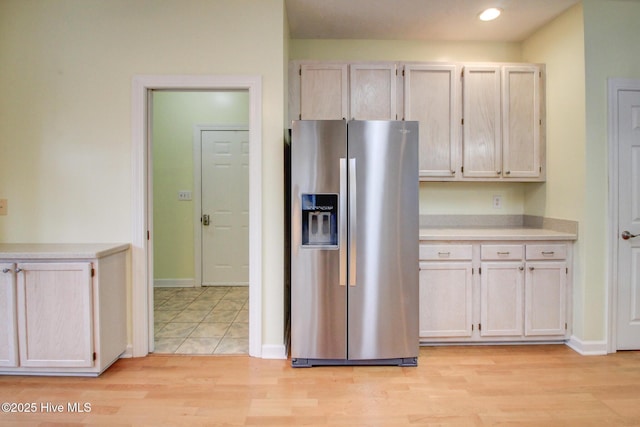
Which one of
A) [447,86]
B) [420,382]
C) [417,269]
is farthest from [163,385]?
[447,86]

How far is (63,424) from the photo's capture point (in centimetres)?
188

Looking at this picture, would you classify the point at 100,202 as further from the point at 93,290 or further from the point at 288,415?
the point at 288,415

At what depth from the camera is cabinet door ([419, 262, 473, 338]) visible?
109 inches

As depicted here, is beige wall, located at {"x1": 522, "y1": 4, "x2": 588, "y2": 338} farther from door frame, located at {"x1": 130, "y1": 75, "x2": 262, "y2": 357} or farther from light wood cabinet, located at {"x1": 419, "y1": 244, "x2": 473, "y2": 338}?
door frame, located at {"x1": 130, "y1": 75, "x2": 262, "y2": 357}

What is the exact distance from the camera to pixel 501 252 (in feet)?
9.06

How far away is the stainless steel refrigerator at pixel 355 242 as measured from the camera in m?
2.39

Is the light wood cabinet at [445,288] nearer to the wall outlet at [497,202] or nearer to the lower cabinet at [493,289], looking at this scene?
the lower cabinet at [493,289]

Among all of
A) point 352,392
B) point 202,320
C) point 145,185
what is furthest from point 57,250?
point 352,392

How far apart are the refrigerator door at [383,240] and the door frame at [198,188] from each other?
273 cm

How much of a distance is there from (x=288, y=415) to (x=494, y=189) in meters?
2.73

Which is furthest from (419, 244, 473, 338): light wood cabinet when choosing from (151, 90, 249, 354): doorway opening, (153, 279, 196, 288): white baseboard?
(153, 279, 196, 288): white baseboard

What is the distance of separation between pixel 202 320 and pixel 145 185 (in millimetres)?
1511

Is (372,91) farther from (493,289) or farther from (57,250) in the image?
(57,250)

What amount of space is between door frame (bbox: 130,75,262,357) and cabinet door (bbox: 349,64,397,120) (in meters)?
0.86
